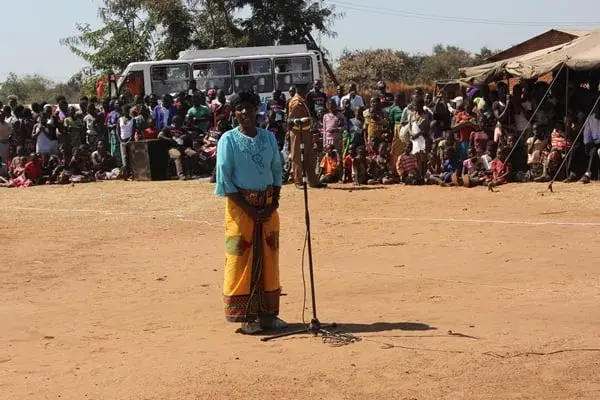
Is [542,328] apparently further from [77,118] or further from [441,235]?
[77,118]

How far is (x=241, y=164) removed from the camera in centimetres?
694

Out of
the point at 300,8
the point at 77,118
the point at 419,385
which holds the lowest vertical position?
the point at 419,385

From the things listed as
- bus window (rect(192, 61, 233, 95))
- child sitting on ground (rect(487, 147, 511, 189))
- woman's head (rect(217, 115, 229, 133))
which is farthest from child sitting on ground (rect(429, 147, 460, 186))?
→ bus window (rect(192, 61, 233, 95))

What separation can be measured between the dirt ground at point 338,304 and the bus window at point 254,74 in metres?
10.4

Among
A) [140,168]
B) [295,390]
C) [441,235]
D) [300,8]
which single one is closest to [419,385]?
[295,390]

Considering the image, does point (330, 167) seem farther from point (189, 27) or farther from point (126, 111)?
point (189, 27)

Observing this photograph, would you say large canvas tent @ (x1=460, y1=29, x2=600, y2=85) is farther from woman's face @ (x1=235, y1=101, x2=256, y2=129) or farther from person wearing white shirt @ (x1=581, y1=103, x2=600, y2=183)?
woman's face @ (x1=235, y1=101, x2=256, y2=129)

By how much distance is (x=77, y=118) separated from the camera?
21.4 m

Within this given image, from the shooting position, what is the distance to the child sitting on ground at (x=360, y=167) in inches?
683

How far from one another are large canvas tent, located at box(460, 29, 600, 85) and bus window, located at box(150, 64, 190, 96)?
366 inches

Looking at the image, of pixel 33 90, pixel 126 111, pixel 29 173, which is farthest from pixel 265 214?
pixel 33 90

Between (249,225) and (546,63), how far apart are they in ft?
32.7

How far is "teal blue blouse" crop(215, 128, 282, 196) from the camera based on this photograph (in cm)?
691

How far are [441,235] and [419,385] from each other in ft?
19.1
